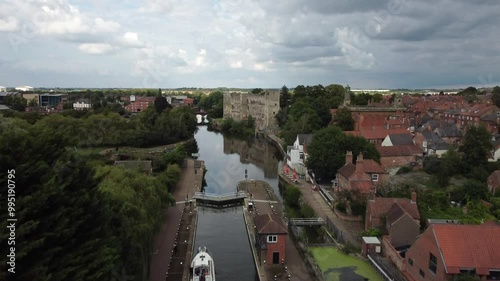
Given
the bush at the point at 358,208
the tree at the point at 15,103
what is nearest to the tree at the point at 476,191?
the bush at the point at 358,208

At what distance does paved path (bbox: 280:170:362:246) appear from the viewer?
83.6ft

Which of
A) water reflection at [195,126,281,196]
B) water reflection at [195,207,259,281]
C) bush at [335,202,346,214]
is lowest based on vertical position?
water reflection at [195,207,259,281]

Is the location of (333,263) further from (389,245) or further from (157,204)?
(157,204)

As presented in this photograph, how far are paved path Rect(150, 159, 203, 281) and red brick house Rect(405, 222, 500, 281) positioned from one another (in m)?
12.1

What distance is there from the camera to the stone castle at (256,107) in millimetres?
85438

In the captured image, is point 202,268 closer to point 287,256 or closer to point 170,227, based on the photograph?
point 287,256

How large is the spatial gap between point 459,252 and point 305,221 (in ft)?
38.9

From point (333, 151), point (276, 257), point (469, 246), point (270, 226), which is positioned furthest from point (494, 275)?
point (333, 151)

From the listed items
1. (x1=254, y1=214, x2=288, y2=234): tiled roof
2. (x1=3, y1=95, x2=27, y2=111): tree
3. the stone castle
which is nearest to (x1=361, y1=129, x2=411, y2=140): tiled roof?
(x1=254, y1=214, x2=288, y2=234): tiled roof

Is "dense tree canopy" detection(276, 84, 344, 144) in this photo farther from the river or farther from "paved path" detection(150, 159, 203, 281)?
"paved path" detection(150, 159, 203, 281)

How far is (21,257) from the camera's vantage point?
9477 millimetres

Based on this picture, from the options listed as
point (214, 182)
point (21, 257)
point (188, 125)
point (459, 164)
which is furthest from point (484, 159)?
point (188, 125)

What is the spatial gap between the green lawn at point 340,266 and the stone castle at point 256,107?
62.7 meters

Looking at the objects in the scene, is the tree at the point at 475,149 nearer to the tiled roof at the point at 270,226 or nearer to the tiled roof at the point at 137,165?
the tiled roof at the point at 270,226
